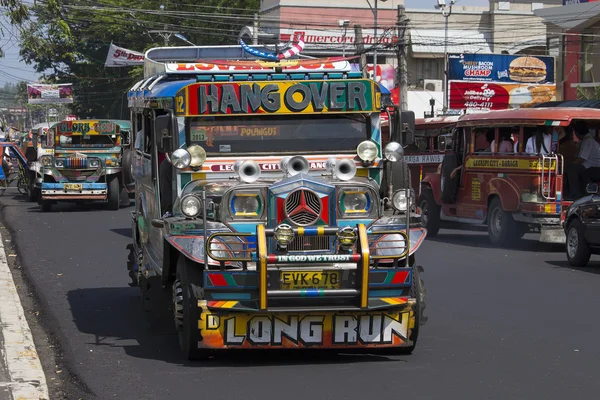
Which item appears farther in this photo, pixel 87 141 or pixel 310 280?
pixel 87 141

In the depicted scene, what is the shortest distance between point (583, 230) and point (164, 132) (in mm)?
8565

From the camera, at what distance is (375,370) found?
8.44 meters

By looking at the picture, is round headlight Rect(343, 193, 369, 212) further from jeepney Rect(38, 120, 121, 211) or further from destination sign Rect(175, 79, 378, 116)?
jeepney Rect(38, 120, 121, 211)

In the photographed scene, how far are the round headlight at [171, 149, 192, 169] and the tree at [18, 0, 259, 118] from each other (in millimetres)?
44327

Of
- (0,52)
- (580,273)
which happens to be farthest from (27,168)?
(580,273)

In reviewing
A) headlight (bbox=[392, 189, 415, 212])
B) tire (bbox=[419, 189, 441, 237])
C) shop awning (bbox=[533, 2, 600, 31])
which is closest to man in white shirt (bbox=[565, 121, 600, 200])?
tire (bbox=[419, 189, 441, 237])

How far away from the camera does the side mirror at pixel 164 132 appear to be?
940 cm

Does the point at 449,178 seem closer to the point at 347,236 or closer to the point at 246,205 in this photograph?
the point at 246,205

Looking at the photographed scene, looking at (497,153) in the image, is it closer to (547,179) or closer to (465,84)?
(547,179)

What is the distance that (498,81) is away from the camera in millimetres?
50062

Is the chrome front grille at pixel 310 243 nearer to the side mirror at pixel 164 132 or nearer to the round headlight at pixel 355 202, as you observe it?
the round headlight at pixel 355 202

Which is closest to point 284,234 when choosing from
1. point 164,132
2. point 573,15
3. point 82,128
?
point 164,132

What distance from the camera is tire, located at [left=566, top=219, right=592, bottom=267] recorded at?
16078 millimetres

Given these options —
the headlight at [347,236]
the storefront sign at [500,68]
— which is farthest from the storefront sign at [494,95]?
the headlight at [347,236]
